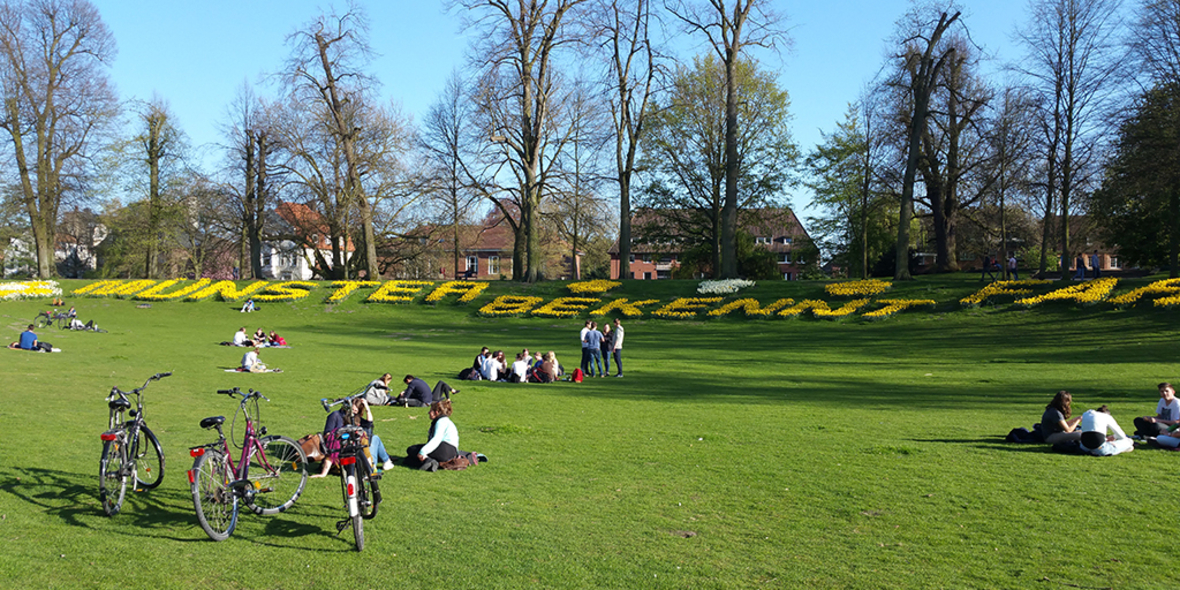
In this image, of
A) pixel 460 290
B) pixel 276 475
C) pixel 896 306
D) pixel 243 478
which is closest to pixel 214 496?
pixel 243 478

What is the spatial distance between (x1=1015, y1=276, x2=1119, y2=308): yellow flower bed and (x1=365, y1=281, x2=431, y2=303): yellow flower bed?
3128 centimetres

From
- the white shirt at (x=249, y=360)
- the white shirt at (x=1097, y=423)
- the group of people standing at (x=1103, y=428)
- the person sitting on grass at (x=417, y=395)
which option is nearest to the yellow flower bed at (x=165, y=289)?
the white shirt at (x=249, y=360)

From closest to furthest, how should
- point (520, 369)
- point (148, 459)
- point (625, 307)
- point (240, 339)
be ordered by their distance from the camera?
1. point (148, 459)
2. point (520, 369)
3. point (240, 339)
4. point (625, 307)

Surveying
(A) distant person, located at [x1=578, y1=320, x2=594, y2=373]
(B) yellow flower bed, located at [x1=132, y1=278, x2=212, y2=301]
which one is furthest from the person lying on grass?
(B) yellow flower bed, located at [x1=132, y1=278, x2=212, y2=301]

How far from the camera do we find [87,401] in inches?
574

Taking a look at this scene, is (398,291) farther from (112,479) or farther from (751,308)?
(112,479)

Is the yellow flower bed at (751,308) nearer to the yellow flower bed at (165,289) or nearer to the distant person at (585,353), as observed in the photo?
the distant person at (585,353)

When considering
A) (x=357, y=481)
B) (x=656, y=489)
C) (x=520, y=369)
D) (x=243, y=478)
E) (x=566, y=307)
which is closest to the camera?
(x=357, y=481)

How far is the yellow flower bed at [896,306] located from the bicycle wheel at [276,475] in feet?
97.0

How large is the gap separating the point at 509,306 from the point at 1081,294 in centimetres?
2627

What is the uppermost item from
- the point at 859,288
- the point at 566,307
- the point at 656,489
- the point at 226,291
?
the point at 859,288

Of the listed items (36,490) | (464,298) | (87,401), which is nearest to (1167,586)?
(36,490)

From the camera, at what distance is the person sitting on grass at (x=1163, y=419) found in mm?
11766

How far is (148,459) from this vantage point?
8688 millimetres
